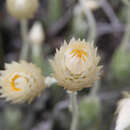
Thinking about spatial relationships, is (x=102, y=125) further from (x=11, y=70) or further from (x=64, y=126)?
(x=11, y=70)

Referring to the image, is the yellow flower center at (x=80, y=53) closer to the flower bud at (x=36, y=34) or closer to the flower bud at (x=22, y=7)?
the flower bud at (x=22, y=7)

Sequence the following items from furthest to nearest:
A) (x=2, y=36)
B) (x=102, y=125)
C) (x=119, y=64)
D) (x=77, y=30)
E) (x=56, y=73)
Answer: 1. (x=2, y=36)
2. (x=77, y=30)
3. (x=119, y=64)
4. (x=102, y=125)
5. (x=56, y=73)

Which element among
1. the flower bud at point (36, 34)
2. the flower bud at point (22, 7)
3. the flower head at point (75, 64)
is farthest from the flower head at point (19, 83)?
the flower bud at point (36, 34)

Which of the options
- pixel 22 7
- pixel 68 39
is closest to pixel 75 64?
pixel 22 7

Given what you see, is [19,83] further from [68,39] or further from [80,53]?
[68,39]

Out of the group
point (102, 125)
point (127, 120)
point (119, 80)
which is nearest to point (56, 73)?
point (127, 120)

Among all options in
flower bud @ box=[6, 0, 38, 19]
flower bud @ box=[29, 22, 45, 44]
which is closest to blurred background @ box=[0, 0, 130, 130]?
flower bud @ box=[29, 22, 45, 44]
